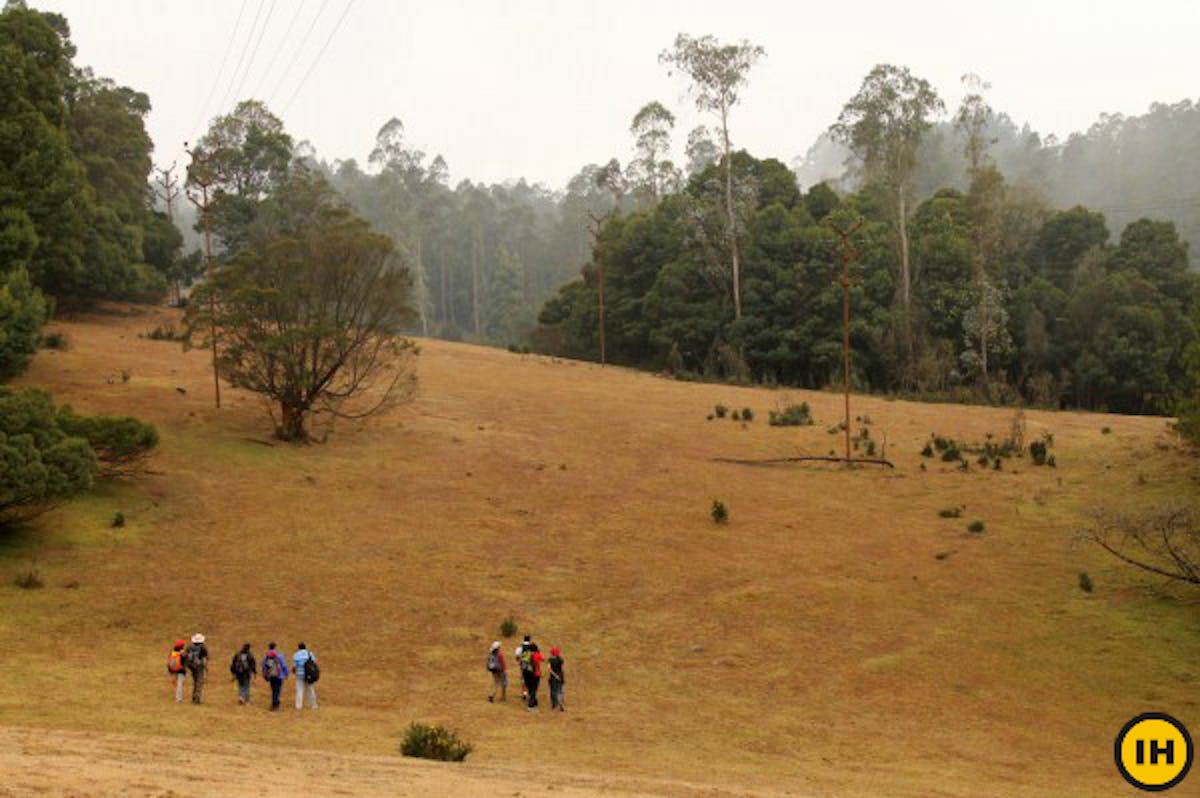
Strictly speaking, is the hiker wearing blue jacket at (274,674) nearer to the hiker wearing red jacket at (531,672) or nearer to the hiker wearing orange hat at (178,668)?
the hiker wearing orange hat at (178,668)

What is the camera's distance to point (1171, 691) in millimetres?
19406

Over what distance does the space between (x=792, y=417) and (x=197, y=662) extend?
32.1 meters

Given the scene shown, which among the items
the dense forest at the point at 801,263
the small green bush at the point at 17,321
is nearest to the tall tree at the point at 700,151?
the dense forest at the point at 801,263

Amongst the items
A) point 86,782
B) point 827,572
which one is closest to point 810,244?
point 827,572

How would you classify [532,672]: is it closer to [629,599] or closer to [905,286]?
[629,599]

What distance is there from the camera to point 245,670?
17.6m

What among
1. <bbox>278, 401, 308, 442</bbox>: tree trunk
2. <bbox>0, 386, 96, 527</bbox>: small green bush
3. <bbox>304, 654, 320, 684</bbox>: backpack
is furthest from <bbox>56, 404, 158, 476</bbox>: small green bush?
<bbox>304, 654, 320, 684</bbox>: backpack

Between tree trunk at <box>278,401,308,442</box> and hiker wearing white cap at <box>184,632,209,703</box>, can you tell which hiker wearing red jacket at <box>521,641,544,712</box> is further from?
tree trunk at <box>278,401,308,442</box>

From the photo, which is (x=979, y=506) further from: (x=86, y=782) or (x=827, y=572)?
(x=86, y=782)

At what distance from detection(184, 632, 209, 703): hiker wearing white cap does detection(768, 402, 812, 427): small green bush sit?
30.9 meters

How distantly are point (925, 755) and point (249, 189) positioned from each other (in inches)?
2883

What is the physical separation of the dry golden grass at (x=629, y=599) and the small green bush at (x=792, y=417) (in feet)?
7.55

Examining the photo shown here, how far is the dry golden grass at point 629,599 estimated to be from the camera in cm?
1655

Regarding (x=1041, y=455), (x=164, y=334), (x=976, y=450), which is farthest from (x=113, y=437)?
(x=1041, y=455)
